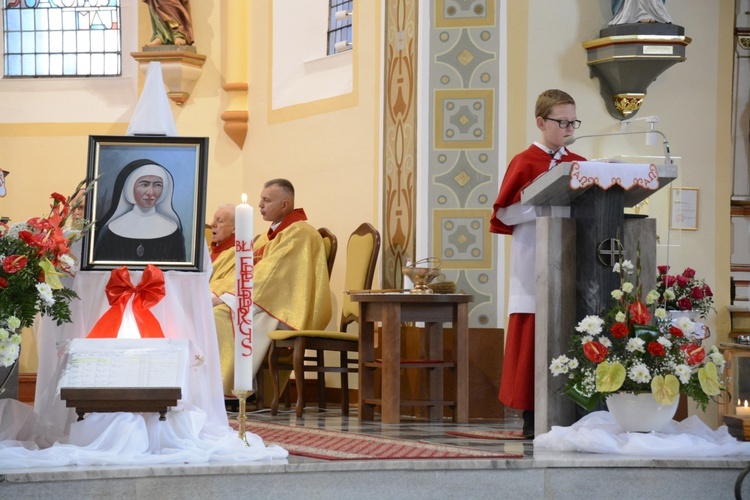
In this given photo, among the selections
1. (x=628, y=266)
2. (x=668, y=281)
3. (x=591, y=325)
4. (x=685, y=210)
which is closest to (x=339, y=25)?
(x=685, y=210)

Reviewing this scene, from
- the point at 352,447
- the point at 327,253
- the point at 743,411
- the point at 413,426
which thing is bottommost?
the point at 413,426

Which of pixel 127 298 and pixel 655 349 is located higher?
pixel 127 298

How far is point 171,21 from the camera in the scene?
35.3 feet

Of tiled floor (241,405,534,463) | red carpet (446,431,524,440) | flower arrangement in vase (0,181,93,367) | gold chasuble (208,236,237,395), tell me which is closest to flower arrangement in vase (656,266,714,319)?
tiled floor (241,405,534,463)

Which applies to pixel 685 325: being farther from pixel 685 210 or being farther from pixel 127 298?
pixel 685 210

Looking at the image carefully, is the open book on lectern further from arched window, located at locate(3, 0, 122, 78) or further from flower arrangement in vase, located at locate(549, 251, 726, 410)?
arched window, located at locate(3, 0, 122, 78)

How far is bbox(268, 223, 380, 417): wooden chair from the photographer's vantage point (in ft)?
25.7

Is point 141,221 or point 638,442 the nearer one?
point 638,442

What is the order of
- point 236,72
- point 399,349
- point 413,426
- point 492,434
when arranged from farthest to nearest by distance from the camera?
point 236,72, point 399,349, point 413,426, point 492,434

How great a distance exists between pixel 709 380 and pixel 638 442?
0.44 m

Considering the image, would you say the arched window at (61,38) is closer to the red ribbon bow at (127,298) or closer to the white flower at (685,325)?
the red ribbon bow at (127,298)

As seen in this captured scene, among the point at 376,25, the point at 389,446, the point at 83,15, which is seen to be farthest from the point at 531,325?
the point at 83,15

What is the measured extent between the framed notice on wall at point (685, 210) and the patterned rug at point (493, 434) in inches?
106

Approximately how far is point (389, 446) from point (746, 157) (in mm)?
5747
